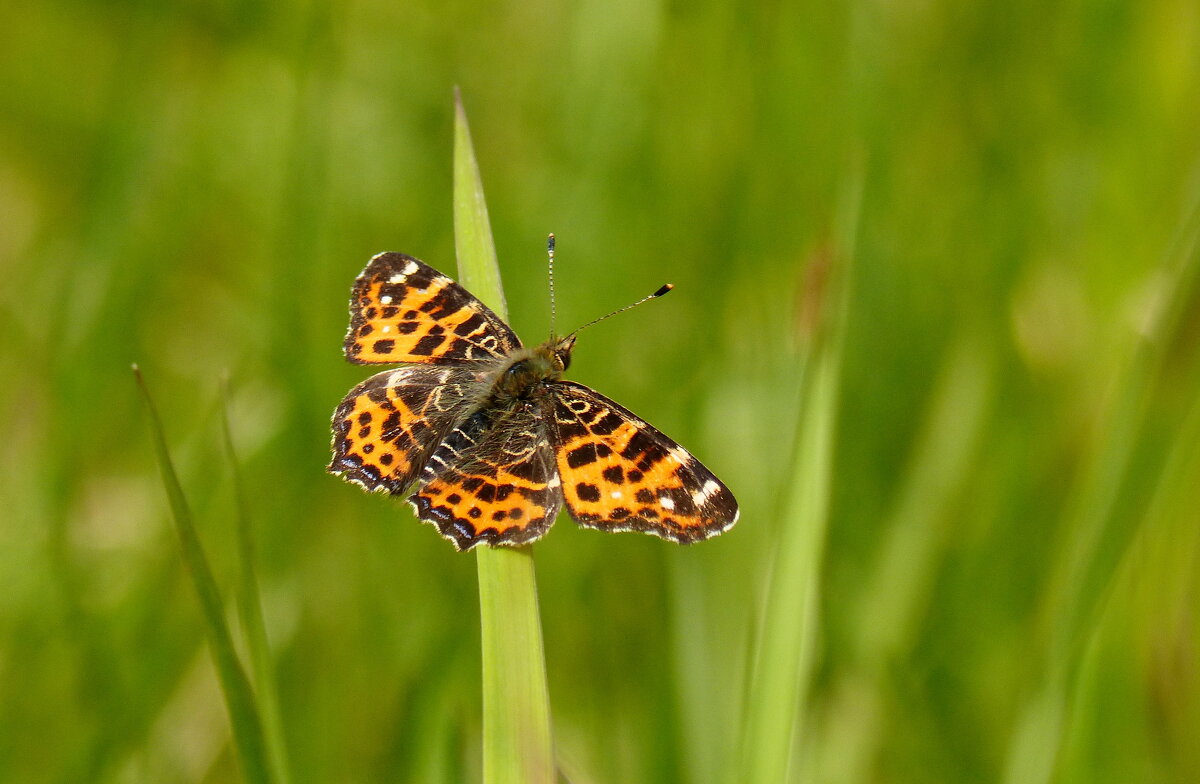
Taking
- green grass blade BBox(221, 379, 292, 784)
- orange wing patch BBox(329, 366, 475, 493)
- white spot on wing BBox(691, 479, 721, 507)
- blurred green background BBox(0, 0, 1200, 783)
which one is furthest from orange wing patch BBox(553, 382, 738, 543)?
green grass blade BBox(221, 379, 292, 784)

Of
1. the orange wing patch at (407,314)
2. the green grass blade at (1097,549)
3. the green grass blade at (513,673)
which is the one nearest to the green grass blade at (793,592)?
the green grass blade at (513,673)

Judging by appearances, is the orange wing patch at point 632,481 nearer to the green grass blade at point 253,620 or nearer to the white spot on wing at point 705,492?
the white spot on wing at point 705,492

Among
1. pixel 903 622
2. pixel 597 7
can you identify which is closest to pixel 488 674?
pixel 903 622

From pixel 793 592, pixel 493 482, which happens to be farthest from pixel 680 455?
pixel 793 592

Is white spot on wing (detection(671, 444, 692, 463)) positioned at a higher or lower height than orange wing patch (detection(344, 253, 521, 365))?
lower

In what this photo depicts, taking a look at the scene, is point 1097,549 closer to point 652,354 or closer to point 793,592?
point 793,592

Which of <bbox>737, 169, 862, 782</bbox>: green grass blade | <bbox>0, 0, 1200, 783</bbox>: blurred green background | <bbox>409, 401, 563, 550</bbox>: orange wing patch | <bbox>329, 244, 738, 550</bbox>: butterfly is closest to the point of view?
<bbox>737, 169, 862, 782</bbox>: green grass blade

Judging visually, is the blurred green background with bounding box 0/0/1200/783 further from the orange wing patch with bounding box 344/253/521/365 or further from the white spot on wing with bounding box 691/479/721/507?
the orange wing patch with bounding box 344/253/521/365
